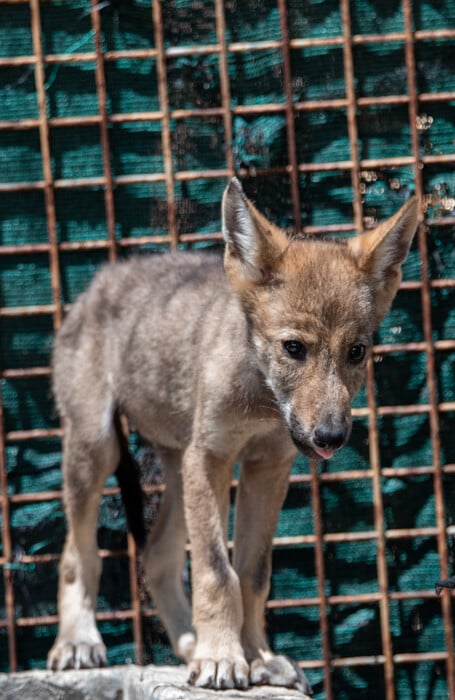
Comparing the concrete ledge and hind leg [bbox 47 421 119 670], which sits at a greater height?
hind leg [bbox 47 421 119 670]

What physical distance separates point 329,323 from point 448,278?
2.20 m

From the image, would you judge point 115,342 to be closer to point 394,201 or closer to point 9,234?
point 9,234

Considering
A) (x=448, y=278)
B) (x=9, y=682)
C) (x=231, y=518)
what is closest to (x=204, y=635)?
(x=9, y=682)

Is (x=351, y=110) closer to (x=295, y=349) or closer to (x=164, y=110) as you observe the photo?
(x=164, y=110)

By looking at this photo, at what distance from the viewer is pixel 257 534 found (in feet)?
→ 21.8

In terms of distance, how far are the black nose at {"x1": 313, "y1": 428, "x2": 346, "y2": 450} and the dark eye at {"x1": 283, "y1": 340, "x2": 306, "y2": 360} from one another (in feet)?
1.35

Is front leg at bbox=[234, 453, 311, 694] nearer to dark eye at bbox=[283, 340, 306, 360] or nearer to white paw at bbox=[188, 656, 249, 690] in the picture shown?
white paw at bbox=[188, 656, 249, 690]

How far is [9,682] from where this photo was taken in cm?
680

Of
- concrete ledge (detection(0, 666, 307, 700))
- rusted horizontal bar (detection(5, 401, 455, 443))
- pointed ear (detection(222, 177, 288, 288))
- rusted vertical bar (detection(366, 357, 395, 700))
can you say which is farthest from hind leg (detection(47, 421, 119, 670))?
pointed ear (detection(222, 177, 288, 288))

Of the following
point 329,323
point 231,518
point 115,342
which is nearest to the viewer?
point 329,323

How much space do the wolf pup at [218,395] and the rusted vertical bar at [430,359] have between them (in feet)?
4.22

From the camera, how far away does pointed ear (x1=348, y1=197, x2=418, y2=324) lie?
20.0ft

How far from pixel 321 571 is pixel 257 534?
118 cm

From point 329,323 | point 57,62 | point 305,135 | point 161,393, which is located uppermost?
point 57,62
